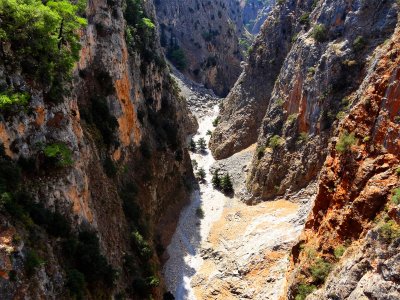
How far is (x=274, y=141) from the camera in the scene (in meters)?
57.9

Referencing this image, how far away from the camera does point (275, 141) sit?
57.7 m

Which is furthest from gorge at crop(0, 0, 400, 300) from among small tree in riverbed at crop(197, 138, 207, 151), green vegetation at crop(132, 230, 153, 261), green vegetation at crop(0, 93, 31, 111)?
small tree in riverbed at crop(197, 138, 207, 151)

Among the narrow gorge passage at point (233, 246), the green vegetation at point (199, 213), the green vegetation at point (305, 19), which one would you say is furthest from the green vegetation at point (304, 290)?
the green vegetation at point (305, 19)

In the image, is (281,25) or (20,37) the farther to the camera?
(281,25)

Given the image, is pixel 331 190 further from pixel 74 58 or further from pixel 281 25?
pixel 281 25

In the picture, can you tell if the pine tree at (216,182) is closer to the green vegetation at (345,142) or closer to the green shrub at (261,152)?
the green shrub at (261,152)

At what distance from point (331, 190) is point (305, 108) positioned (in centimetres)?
2641

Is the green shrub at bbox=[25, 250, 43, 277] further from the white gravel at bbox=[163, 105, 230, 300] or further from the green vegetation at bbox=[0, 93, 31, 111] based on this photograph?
the white gravel at bbox=[163, 105, 230, 300]

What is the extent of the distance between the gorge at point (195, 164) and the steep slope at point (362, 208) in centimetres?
11

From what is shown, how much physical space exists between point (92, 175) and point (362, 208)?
21.9 metres

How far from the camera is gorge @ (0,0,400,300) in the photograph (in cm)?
2358

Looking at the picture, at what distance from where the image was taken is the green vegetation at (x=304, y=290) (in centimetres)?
2775

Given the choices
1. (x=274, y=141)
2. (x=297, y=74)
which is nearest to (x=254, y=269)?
(x=274, y=141)

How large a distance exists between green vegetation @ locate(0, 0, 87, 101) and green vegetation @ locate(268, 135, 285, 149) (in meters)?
35.1
